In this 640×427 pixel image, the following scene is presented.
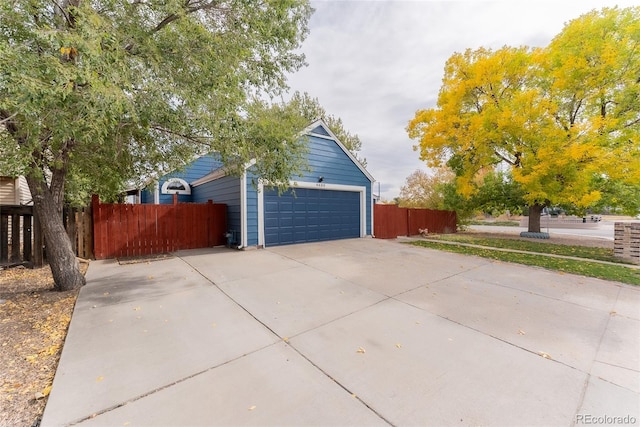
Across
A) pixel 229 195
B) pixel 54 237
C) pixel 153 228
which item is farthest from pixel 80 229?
pixel 229 195

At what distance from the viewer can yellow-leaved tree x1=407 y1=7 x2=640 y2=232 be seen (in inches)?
369

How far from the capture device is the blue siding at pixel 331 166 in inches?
396

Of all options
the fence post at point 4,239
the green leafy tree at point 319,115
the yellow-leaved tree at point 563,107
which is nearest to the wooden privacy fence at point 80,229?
the fence post at point 4,239

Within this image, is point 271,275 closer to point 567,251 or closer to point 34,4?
point 34,4

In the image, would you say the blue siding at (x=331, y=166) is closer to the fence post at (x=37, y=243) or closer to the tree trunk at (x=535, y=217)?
the fence post at (x=37, y=243)

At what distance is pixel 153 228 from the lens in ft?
26.8

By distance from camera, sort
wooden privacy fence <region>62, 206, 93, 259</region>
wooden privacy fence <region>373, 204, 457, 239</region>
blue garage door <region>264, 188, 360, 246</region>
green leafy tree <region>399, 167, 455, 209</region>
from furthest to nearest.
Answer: green leafy tree <region>399, 167, 455, 209</region>
wooden privacy fence <region>373, 204, 457, 239</region>
blue garage door <region>264, 188, 360, 246</region>
wooden privacy fence <region>62, 206, 93, 259</region>

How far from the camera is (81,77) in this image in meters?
3.03

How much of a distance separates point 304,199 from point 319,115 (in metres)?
15.9

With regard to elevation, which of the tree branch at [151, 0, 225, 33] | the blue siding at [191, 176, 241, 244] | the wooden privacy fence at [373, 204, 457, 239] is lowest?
the wooden privacy fence at [373, 204, 457, 239]

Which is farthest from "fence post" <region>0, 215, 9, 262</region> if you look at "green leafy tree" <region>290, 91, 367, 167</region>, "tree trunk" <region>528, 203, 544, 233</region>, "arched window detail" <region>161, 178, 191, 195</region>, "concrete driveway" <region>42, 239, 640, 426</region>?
"tree trunk" <region>528, 203, 544, 233</region>

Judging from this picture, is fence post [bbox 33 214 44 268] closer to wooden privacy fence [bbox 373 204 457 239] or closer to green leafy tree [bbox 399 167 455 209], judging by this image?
wooden privacy fence [bbox 373 204 457 239]

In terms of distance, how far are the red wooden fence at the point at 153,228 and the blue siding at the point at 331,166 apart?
3491 millimetres

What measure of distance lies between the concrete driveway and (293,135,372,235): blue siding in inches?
229
